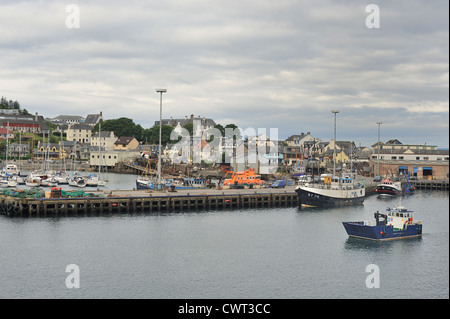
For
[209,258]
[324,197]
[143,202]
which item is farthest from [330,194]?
[209,258]

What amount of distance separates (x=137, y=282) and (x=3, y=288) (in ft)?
25.9

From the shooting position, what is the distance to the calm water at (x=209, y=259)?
33.1 m

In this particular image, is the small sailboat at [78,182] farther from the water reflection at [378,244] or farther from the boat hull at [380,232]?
the water reflection at [378,244]

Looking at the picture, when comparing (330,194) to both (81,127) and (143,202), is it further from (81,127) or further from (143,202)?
(81,127)

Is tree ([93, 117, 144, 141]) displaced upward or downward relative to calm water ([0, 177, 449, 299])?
upward

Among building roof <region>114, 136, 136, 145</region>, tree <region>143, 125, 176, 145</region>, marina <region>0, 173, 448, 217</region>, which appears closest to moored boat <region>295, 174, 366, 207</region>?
marina <region>0, 173, 448, 217</region>

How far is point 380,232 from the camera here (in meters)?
46.4

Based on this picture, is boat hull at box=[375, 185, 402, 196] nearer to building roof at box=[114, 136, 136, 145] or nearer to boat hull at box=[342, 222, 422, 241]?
boat hull at box=[342, 222, 422, 241]

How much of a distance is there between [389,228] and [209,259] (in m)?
16.8

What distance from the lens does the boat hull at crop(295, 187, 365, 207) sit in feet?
232

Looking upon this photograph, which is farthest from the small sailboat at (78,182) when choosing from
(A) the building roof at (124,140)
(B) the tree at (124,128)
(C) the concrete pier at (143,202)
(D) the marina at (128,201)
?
(B) the tree at (124,128)

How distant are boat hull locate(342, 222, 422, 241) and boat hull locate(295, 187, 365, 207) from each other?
21563mm

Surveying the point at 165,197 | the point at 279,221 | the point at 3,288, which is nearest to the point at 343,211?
the point at 279,221

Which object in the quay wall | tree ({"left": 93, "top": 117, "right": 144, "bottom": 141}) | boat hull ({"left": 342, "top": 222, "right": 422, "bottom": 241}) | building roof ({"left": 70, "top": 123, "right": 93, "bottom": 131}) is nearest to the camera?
boat hull ({"left": 342, "top": 222, "right": 422, "bottom": 241})
